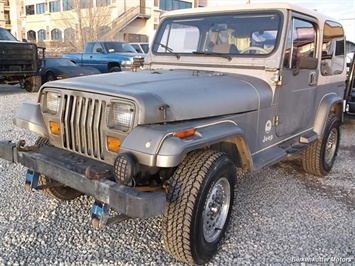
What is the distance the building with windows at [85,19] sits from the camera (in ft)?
97.2

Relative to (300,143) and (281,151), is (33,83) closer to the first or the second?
(300,143)

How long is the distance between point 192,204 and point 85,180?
769 millimetres

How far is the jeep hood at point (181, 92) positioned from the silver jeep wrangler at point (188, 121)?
0.01m

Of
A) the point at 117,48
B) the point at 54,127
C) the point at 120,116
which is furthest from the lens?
the point at 117,48

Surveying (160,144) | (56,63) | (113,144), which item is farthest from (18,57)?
(160,144)

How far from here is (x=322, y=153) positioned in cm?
471

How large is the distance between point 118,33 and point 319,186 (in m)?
33.5

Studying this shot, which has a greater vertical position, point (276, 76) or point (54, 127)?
point (276, 76)

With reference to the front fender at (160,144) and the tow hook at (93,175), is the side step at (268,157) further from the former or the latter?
the tow hook at (93,175)

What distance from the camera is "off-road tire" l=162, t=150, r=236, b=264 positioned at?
8.37 ft

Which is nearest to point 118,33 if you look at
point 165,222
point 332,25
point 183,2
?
point 183,2

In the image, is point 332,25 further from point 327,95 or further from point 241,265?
point 241,265

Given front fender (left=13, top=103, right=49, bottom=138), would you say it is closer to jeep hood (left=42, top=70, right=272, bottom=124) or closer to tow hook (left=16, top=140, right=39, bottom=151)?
tow hook (left=16, top=140, right=39, bottom=151)

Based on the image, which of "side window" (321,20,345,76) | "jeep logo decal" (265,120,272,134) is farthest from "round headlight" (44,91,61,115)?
"side window" (321,20,345,76)
